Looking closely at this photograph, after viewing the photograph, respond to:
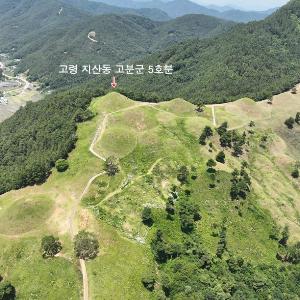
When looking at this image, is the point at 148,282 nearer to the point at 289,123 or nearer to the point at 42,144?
the point at 42,144

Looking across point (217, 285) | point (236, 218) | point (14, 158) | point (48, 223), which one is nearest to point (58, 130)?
point (14, 158)

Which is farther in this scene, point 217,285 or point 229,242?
point 229,242

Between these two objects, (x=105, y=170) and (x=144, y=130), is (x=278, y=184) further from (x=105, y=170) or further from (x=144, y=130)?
(x=105, y=170)

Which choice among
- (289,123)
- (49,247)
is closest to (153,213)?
(49,247)

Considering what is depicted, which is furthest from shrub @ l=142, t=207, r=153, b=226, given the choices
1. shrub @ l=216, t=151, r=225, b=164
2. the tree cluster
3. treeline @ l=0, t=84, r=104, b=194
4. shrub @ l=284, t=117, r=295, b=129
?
shrub @ l=284, t=117, r=295, b=129

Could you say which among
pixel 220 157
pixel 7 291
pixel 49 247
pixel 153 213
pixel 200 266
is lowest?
pixel 200 266

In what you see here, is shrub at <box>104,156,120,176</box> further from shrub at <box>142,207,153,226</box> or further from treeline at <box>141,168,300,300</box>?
treeline at <box>141,168,300,300</box>
